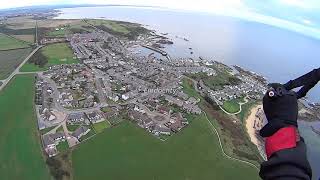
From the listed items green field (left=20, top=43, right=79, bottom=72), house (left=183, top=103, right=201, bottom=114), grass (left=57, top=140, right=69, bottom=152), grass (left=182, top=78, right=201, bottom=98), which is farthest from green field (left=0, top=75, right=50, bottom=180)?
grass (left=182, top=78, right=201, bottom=98)

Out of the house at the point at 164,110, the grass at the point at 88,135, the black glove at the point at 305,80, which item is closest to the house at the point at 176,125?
the house at the point at 164,110

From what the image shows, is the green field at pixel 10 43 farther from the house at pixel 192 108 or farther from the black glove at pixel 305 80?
the black glove at pixel 305 80

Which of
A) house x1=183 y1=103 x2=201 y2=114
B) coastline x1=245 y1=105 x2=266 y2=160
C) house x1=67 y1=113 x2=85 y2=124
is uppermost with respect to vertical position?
house x1=183 y1=103 x2=201 y2=114

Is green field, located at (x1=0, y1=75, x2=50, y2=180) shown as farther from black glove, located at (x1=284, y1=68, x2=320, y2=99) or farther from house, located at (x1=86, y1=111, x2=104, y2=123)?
black glove, located at (x1=284, y1=68, x2=320, y2=99)

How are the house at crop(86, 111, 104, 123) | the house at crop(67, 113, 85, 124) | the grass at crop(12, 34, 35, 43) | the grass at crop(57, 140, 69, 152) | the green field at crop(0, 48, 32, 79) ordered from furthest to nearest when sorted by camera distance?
the grass at crop(12, 34, 35, 43) < the green field at crop(0, 48, 32, 79) < the house at crop(86, 111, 104, 123) < the house at crop(67, 113, 85, 124) < the grass at crop(57, 140, 69, 152)

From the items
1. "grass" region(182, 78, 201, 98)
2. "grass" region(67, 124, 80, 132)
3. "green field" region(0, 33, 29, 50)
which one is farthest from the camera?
"green field" region(0, 33, 29, 50)

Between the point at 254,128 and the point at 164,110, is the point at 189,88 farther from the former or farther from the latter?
the point at 254,128
